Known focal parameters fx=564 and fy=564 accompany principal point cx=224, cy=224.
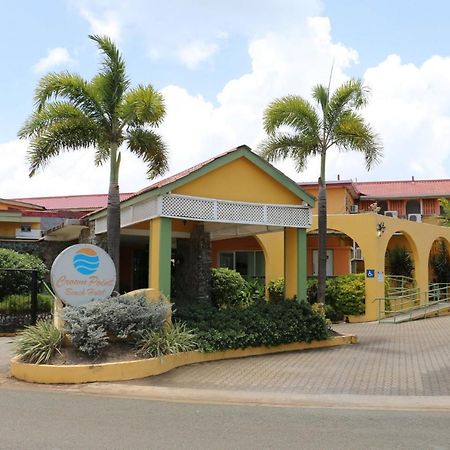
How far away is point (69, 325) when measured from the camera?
32.9 feet

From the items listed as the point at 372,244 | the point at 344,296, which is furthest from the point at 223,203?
the point at 372,244

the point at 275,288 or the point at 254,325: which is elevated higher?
the point at 275,288

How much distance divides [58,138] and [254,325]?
6.51 meters

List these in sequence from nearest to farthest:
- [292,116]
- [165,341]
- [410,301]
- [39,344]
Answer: [39,344]
[165,341]
[292,116]
[410,301]

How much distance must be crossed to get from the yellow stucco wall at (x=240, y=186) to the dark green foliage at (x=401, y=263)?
14039 millimetres

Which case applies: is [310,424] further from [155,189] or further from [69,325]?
[155,189]

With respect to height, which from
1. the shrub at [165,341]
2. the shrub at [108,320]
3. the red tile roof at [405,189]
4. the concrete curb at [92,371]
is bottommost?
the concrete curb at [92,371]

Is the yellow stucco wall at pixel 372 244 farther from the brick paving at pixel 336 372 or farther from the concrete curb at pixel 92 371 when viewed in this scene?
the concrete curb at pixel 92 371

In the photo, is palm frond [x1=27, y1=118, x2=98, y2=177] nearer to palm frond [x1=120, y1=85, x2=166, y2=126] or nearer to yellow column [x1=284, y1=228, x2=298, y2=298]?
palm frond [x1=120, y1=85, x2=166, y2=126]

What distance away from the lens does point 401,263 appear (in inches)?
1056

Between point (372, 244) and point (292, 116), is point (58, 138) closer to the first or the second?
point (292, 116)

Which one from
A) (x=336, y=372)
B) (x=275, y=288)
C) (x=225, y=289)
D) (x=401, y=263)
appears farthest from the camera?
(x=401, y=263)

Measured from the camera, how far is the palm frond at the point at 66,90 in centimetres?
1351

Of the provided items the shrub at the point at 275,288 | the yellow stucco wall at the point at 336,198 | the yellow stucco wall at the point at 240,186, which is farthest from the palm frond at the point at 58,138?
the yellow stucco wall at the point at 336,198
